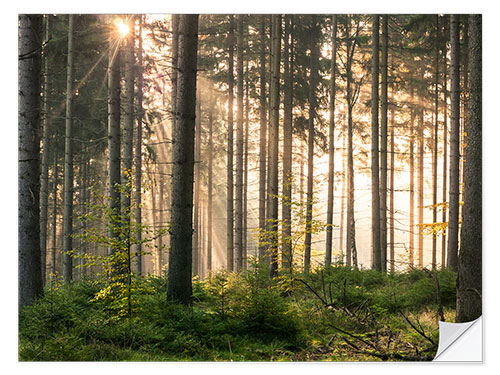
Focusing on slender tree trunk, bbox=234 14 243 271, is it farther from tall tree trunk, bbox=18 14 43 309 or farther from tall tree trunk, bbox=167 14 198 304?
tall tree trunk, bbox=18 14 43 309

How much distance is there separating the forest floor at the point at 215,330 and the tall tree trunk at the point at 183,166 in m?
0.45

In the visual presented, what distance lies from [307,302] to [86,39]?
8.76 meters

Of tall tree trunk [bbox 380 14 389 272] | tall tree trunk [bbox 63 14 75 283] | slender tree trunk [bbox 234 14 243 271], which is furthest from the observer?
slender tree trunk [bbox 234 14 243 271]

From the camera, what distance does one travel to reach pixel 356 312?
5.83 metres

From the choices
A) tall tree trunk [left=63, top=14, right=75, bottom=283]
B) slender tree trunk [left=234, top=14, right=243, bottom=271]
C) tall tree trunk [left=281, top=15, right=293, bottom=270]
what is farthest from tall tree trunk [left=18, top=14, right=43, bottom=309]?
slender tree trunk [left=234, top=14, right=243, bottom=271]

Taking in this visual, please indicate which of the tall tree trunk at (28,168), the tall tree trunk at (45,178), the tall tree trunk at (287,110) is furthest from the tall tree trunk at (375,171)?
the tall tree trunk at (45,178)

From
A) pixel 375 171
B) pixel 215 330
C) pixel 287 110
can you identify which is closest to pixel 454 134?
pixel 375 171

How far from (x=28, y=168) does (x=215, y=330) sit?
140 inches

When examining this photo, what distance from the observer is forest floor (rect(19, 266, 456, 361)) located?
16.0ft

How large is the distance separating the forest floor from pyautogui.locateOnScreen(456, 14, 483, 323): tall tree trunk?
419mm

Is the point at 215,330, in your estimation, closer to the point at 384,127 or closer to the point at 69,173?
the point at 69,173

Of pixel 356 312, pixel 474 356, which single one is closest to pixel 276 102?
pixel 356 312

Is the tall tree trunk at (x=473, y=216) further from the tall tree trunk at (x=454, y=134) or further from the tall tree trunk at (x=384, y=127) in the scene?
the tall tree trunk at (x=384, y=127)
